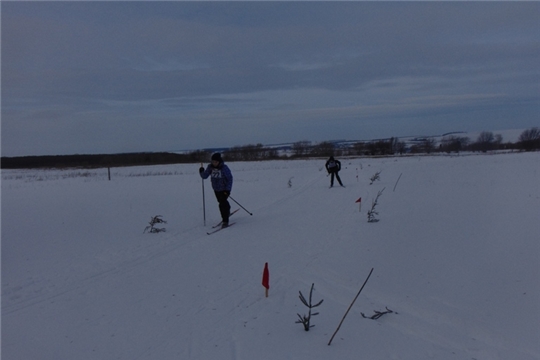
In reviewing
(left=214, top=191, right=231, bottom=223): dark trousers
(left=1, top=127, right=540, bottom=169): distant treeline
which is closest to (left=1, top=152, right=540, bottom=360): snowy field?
(left=214, top=191, right=231, bottom=223): dark trousers

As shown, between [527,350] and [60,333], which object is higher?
[60,333]

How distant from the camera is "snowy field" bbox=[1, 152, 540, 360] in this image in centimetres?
410

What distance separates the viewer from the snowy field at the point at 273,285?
13.5 ft

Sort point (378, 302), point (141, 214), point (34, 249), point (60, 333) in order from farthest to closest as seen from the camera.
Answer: point (141, 214), point (34, 249), point (378, 302), point (60, 333)

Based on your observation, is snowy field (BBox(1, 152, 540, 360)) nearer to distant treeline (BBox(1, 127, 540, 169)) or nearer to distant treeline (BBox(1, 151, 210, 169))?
distant treeline (BBox(1, 151, 210, 169))

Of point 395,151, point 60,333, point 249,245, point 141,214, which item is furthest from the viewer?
point 395,151

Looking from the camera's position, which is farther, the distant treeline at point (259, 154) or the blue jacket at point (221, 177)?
the distant treeline at point (259, 154)

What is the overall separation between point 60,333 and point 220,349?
196 centimetres

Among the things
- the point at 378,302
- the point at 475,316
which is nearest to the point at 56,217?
the point at 378,302

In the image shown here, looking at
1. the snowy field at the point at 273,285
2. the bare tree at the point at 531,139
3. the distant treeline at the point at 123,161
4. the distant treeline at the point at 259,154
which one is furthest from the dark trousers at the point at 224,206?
the bare tree at the point at 531,139

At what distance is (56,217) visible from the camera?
10.7 m

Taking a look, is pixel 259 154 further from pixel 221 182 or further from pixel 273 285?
pixel 273 285

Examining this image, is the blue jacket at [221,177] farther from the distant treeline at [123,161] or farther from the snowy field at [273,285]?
the distant treeline at [123,161]

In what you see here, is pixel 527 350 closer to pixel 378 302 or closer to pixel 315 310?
pixel 378 302
